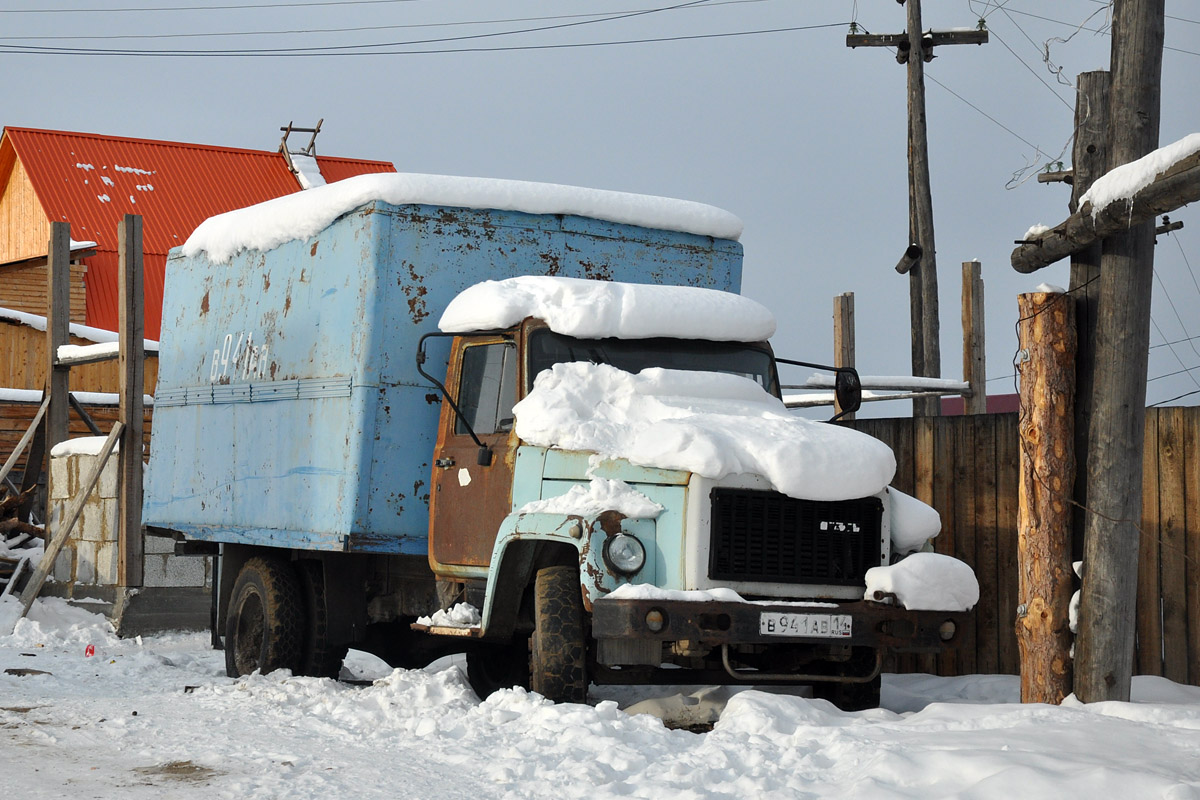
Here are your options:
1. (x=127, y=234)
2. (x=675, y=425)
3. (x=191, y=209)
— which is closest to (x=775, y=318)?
(x=675, y=425)

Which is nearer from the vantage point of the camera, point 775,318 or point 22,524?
point 775,318

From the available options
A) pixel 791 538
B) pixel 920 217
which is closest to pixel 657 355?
pixel 791 538

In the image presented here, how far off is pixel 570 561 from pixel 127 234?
898 cm

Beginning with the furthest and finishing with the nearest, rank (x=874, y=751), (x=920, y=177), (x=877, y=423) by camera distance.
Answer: (x=920, y=177)
(x=877, y=423)
(x=874, y=751)

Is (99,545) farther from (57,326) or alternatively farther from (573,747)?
(573,747)

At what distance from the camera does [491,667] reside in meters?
9.96

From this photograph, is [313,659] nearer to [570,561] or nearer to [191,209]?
[570,561]

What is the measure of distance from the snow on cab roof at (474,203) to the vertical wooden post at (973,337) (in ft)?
13.5

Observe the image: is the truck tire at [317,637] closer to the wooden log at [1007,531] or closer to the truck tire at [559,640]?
the truck tire at [559,640]

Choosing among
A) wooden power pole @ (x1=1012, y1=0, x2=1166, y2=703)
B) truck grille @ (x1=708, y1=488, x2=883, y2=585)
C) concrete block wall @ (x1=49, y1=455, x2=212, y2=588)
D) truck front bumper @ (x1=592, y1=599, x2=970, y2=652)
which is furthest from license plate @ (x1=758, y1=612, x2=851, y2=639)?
concrete block wall @ (x1=49, y1=455, x2=212, y2=588)

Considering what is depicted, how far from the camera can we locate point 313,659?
10164 mm

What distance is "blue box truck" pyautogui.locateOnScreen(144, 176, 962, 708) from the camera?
7.27 metres

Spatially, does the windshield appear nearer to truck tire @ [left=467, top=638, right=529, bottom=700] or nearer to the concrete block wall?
truck tire @ [left=467, top=638, right=529, bottom=700]

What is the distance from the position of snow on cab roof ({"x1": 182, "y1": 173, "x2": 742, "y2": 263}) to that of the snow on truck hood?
1.72m
